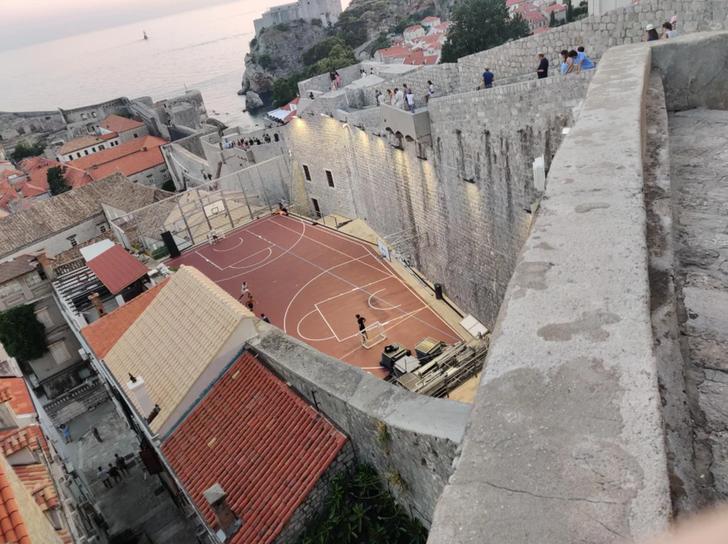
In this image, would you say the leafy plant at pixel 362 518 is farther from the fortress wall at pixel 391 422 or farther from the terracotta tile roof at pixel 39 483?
the terracotta tile roof at pixel 39 483

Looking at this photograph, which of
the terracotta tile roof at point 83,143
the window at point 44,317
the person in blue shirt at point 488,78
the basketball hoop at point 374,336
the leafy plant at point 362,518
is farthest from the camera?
the terracotta tile roof at point 83,143

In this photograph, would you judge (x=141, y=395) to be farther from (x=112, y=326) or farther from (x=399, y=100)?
(x=399, y=100)

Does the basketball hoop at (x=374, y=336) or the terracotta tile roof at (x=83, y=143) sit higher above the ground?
the terracotta tile roof at (x=83, y=143)

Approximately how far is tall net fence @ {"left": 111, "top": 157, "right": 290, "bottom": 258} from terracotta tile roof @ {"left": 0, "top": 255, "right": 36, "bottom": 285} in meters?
3.58

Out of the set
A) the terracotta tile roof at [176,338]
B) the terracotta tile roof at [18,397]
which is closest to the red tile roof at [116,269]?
the terracotta tile roof at [18,397]

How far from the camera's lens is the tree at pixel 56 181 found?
40906 mm

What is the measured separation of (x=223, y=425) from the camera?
7.66 m

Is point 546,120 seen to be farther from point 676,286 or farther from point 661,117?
point 676,286

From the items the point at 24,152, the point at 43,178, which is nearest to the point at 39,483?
the point at 43,178

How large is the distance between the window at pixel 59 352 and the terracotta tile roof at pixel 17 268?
3.06 metres

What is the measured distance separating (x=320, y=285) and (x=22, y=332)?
39.3ft

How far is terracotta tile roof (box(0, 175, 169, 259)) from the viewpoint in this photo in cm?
2698

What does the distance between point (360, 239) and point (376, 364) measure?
7.80m

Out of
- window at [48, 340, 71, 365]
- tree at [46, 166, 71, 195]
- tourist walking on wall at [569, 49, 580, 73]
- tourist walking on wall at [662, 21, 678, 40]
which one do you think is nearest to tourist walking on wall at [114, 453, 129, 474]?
window at [48, 340, 71, 365]
